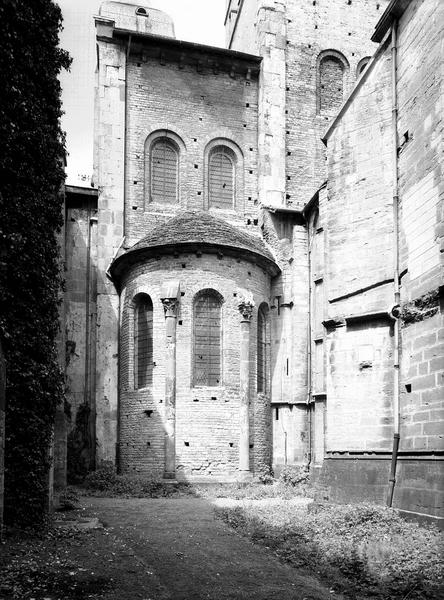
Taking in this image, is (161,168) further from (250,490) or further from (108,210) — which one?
(250,490)

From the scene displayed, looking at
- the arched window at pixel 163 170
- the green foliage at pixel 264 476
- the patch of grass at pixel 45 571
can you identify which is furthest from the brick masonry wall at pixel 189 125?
the patch of grass at pixel 45 571

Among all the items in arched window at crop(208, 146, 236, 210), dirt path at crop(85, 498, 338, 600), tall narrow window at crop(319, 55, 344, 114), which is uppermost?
tall narrow window at crop(319, 55, 344, 114)

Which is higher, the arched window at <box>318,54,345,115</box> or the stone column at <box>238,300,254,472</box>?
the arched window at <box>318,54,345,115</box>

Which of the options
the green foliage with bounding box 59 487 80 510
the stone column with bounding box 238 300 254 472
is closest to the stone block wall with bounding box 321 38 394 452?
the green foliage with bounding box 59 487 80 510

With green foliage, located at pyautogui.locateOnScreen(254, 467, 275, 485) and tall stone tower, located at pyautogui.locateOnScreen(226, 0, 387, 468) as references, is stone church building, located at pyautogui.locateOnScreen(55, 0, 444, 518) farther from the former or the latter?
green foliage, located at pyautogui.locateOnScreen(254, 467, 275, 485)

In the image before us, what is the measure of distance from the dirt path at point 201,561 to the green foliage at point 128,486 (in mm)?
3967

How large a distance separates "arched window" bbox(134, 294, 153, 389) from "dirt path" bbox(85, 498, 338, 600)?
697 centimetres

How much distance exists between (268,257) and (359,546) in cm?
1359

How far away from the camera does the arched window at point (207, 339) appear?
20.1 m

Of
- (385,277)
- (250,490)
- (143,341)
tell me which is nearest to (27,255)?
(385,277)

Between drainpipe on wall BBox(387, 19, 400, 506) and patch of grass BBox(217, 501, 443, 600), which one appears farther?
drainpipe on wall BBox(387, 19, 400, 506)

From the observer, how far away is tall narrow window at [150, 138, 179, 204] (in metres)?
23.6

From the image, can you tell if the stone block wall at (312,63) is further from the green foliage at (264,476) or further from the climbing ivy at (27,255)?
the climbing ivy at (27,255)

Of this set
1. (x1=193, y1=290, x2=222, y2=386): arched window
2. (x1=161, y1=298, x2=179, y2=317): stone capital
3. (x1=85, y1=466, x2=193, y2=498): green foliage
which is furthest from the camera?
(x1=193, y1=290, x2=222, y2=386): arched window
